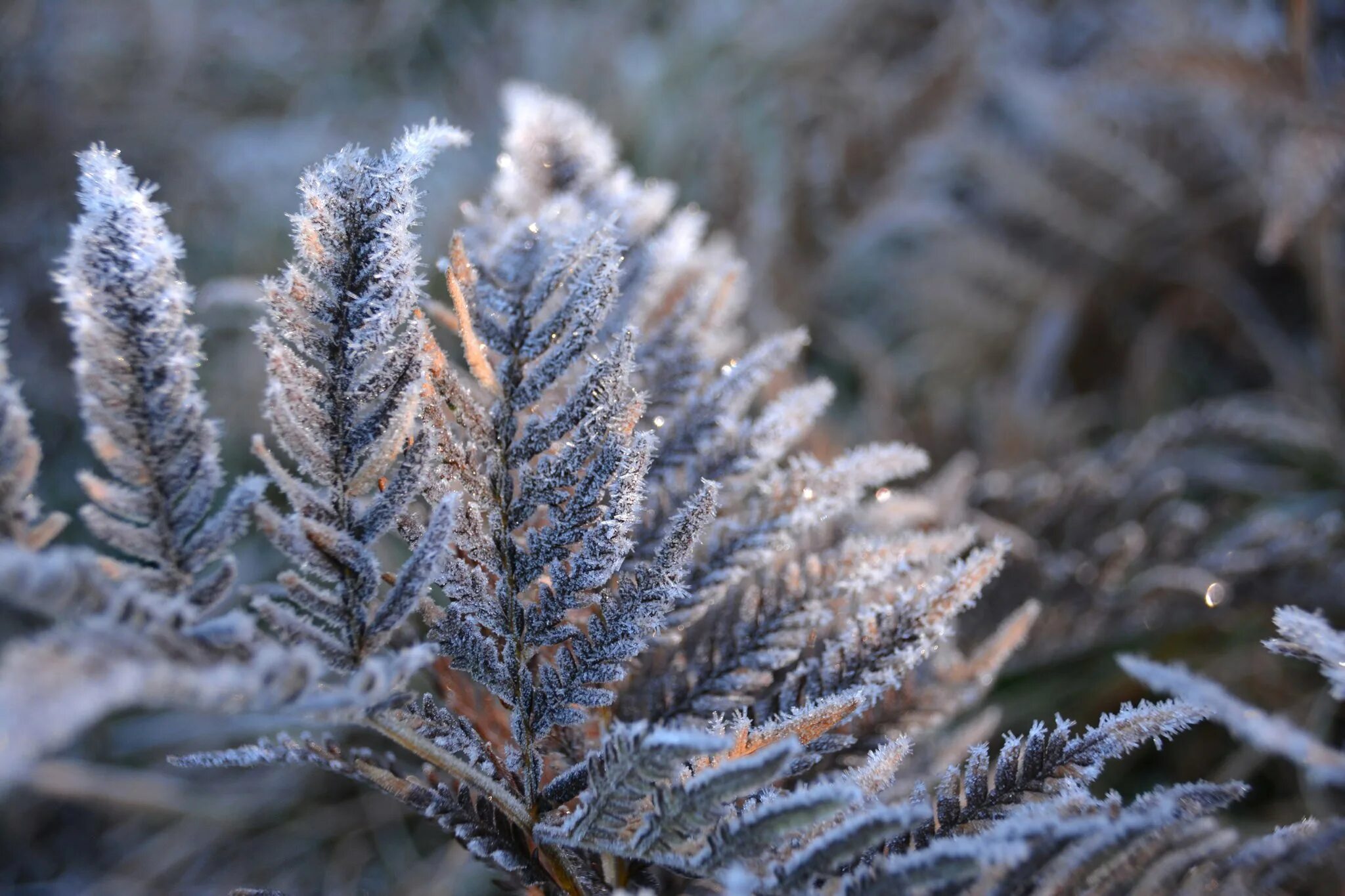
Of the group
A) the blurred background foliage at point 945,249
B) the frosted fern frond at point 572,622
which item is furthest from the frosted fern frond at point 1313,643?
the blurred background foliage at point 945,249

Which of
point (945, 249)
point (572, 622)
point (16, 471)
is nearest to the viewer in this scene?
point (16, 471)

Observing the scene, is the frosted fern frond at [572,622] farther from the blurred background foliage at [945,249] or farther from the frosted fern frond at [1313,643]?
the blurred background foliage at [945,249]

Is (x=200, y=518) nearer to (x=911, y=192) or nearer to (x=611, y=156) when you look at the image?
(x=611, y=156)

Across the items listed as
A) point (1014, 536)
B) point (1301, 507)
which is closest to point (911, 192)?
point (1301, 507)

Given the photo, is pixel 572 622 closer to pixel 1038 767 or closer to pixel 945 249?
pixel 1038 767

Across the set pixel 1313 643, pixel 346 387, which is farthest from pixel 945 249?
pixel 346 387
